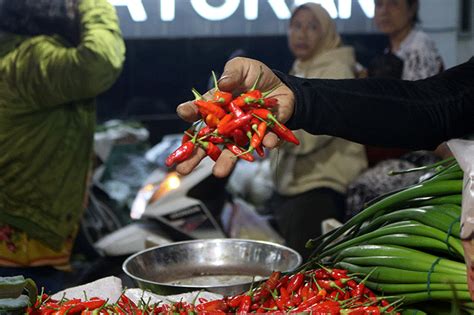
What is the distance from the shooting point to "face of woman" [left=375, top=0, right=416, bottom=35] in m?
4.34

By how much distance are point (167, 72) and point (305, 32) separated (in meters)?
1.99

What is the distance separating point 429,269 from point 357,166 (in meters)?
2.57

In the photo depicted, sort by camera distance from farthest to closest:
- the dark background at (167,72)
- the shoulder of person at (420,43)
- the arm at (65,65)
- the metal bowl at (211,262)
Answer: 1. the dark background at (167,72)
2. the shoulder of person at (420,43)
3. the arm at (65,65)
4. the metal bowl at (211,262)

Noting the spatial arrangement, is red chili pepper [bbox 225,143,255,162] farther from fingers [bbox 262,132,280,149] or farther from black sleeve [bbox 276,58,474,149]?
black sleeve [bbox 276,58,474,149]

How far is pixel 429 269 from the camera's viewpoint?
5.82 ft

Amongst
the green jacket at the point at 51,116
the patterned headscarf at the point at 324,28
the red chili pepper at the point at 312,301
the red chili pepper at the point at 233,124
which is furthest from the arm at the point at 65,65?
the red chili pepper at the point at 312,301

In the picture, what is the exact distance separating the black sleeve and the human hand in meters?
0.03

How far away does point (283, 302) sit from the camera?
1.80m

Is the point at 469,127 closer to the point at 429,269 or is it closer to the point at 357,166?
the point at 429,269

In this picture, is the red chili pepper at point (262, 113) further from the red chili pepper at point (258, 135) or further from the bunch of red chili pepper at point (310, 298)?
the bunch of red chili pepper at point (310, 298)

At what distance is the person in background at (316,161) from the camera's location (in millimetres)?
4270

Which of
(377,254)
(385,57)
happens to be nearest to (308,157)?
(385,57)

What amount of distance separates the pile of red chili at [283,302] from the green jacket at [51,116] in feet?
5.25

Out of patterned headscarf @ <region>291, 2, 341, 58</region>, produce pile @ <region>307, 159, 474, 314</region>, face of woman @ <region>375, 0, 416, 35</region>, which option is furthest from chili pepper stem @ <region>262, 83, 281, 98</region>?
face of woman @ <region>375, 0, 416, 35</region>
